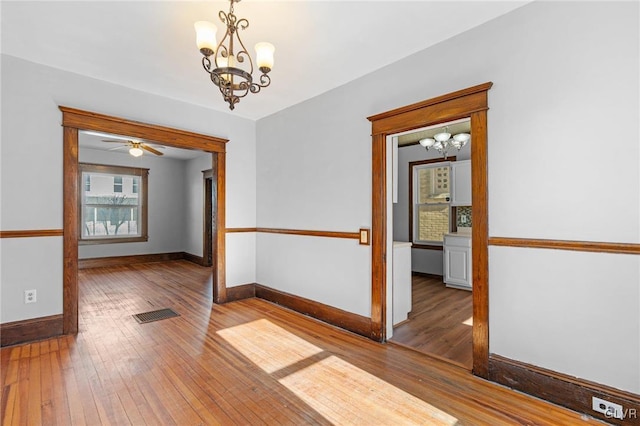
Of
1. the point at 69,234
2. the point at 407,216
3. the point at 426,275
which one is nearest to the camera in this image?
the point at 69,234

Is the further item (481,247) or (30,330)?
(30,330)

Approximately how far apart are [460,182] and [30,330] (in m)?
6.41

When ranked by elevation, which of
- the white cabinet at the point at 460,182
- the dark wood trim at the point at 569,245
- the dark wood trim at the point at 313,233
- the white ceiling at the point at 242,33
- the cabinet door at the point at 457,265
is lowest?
the cabinet door at the point at 457,265

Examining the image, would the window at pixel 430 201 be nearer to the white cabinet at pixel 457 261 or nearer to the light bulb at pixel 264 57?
the white cabinet at pixel 457 261

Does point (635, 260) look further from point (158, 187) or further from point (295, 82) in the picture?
point (158, 187)

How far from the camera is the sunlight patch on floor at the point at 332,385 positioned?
190 centimetres

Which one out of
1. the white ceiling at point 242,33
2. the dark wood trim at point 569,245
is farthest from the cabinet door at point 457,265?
the white ceiling at point 242,33

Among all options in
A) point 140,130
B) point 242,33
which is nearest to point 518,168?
point 242,33

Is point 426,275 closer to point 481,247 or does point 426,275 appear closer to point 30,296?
point 481,247

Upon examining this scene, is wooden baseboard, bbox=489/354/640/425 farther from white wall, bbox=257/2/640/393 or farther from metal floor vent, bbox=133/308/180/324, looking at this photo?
metal floor vent, bbox=133/308/180/324

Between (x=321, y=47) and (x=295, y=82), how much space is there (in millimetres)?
762

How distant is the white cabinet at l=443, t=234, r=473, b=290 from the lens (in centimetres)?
513

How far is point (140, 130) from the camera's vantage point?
3637 mm

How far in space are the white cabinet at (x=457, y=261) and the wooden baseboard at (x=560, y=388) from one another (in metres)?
3.04
